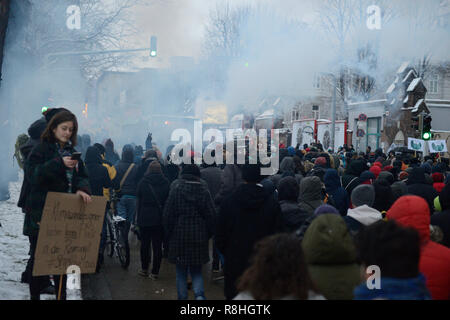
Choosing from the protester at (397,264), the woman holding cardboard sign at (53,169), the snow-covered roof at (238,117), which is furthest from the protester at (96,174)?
the snow-covered roof at (238,117)

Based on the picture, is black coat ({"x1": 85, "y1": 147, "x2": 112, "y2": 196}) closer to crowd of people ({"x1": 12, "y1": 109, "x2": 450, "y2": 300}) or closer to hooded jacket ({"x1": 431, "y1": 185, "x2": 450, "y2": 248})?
crowd of people ({"x1": 12, "y1": 109, "x2": 450, "y2": 300})

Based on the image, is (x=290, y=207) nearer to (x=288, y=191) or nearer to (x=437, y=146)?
(x=288, y=191)

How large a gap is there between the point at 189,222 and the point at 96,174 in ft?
7.87

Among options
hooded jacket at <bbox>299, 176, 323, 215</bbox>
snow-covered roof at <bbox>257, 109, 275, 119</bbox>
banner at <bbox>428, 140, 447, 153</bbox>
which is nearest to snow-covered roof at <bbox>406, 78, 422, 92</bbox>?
snow-covered roof at <bbox>257, 109, 275, 119</bbox>

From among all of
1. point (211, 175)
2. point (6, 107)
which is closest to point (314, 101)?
point (6, 107)

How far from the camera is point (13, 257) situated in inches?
290

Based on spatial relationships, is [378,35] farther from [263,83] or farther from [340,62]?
[263,83]

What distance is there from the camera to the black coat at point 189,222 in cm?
539

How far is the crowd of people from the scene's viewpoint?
8.30 ft

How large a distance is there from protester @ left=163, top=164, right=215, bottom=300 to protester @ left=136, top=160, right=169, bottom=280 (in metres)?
1.39

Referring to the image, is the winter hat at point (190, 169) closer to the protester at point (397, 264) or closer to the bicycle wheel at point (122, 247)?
the bicycle wheel at point (122, 247)

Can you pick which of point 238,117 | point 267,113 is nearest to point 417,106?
point 267,113
